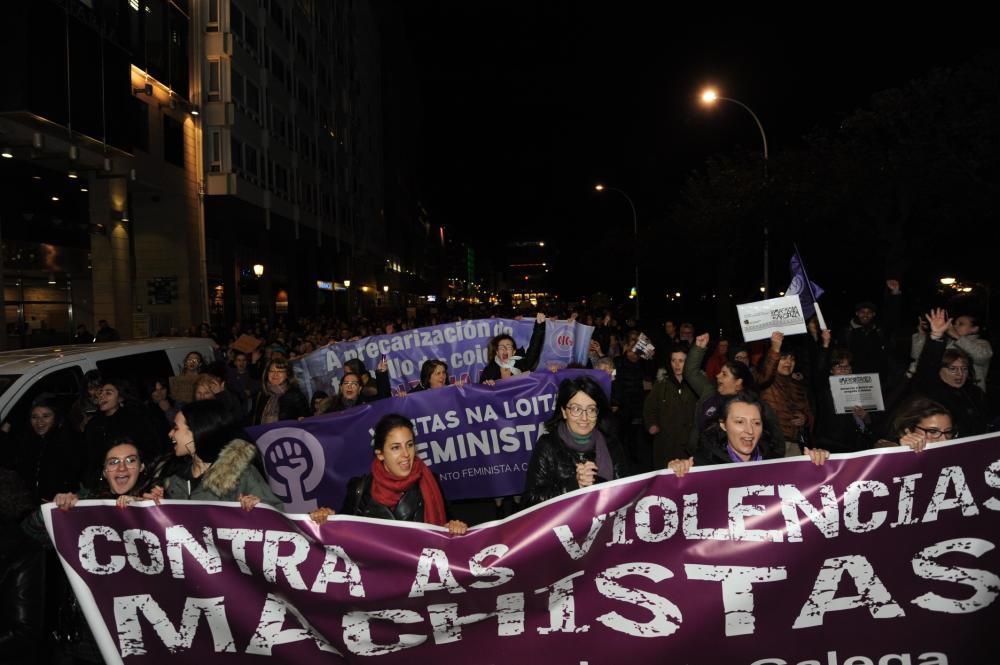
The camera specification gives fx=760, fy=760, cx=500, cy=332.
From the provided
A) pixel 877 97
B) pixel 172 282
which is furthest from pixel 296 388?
pixel 877 97

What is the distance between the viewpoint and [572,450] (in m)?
4.28

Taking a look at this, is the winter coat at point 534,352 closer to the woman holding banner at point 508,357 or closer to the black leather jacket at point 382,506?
the woman holding banner at point 508,357

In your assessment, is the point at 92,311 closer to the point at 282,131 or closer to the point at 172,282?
the point at 172,282

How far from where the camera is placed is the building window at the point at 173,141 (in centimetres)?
2523

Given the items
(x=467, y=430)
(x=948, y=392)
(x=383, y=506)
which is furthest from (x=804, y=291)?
(x=383, y=506)

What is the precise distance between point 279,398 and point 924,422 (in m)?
5.81

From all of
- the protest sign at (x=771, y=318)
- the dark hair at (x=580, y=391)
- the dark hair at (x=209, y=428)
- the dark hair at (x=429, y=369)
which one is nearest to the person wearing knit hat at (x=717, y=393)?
the protest sign at (x=771, y=318)

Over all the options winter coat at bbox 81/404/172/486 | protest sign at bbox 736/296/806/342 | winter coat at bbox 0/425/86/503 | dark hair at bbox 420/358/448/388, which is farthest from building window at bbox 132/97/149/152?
protest sign at bbox 736/296/806/342

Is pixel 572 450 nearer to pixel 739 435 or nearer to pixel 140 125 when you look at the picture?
pixel 739 435

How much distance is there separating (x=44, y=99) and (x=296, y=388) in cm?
1371

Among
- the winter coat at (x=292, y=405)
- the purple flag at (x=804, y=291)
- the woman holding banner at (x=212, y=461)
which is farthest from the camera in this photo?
the purple flag at (x=804, y=291)

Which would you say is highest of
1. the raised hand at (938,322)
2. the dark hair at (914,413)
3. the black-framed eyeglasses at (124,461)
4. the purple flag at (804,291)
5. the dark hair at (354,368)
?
the purple flag at (804,291)

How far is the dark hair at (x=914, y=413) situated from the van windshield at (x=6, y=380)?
6.58 metres

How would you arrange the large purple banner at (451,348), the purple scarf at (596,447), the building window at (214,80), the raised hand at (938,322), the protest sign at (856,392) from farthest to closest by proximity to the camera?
the building window at (214,80) → the large purple banner at (451,348) → the protest sign at (856,392) → the raised hand at (938,322) → the purple scarf at (596,447)
